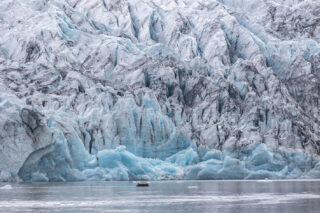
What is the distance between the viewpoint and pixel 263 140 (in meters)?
46.5

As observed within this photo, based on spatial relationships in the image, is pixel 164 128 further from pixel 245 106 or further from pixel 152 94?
pixel 245 106

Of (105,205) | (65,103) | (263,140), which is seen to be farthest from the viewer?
(263,140)

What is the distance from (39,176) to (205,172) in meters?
13.4

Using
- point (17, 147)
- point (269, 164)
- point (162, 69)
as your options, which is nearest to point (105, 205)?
point (17, 147)

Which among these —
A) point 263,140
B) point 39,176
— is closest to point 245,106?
point 263,140

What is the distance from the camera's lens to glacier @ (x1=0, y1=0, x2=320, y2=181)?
38.5m

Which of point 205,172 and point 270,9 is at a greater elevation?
point 270,9

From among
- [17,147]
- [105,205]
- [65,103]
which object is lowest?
[105,205]

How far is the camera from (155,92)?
50.0 metres

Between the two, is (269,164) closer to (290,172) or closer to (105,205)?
(290,172)

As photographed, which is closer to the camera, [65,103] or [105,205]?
[105,205]

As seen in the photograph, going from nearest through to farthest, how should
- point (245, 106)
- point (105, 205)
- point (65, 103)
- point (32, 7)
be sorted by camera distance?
point (105, 205) → point (65, 103) → point (245, 106) → point (32, 7)

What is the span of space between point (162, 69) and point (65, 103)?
1158 centimetres

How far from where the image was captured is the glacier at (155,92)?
1517 inches
